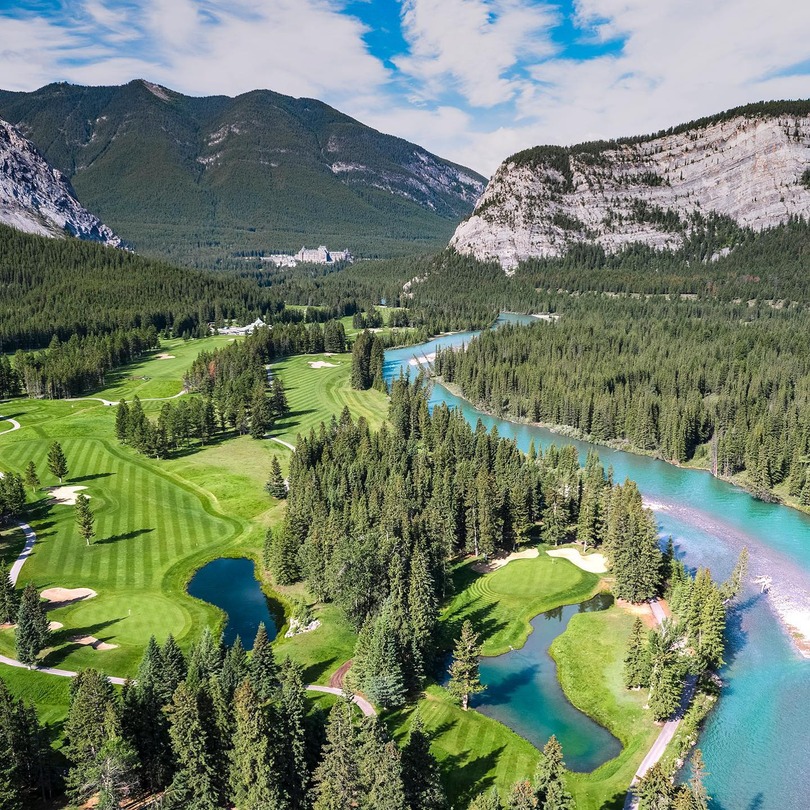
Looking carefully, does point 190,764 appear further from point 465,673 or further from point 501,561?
point 501,561

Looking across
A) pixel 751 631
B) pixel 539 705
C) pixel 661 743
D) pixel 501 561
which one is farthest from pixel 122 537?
pixel 751 631

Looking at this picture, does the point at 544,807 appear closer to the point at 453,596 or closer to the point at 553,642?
the point at 553,642

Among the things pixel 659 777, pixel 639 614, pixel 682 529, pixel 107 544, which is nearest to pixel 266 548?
pixel 107 544

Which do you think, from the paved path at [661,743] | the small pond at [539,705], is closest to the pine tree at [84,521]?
the small pond at [539,705]

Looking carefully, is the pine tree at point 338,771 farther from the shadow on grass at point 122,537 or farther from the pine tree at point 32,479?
the pine tree at point 32,479

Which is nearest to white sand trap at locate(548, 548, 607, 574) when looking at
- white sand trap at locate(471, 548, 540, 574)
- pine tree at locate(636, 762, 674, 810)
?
white sand trap at locate(471, 548, 540, 574)

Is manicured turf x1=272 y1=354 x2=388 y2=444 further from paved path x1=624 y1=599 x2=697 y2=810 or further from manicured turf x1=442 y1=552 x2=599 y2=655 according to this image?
paved path x1=624 y1=599 x2=697 y2=810
